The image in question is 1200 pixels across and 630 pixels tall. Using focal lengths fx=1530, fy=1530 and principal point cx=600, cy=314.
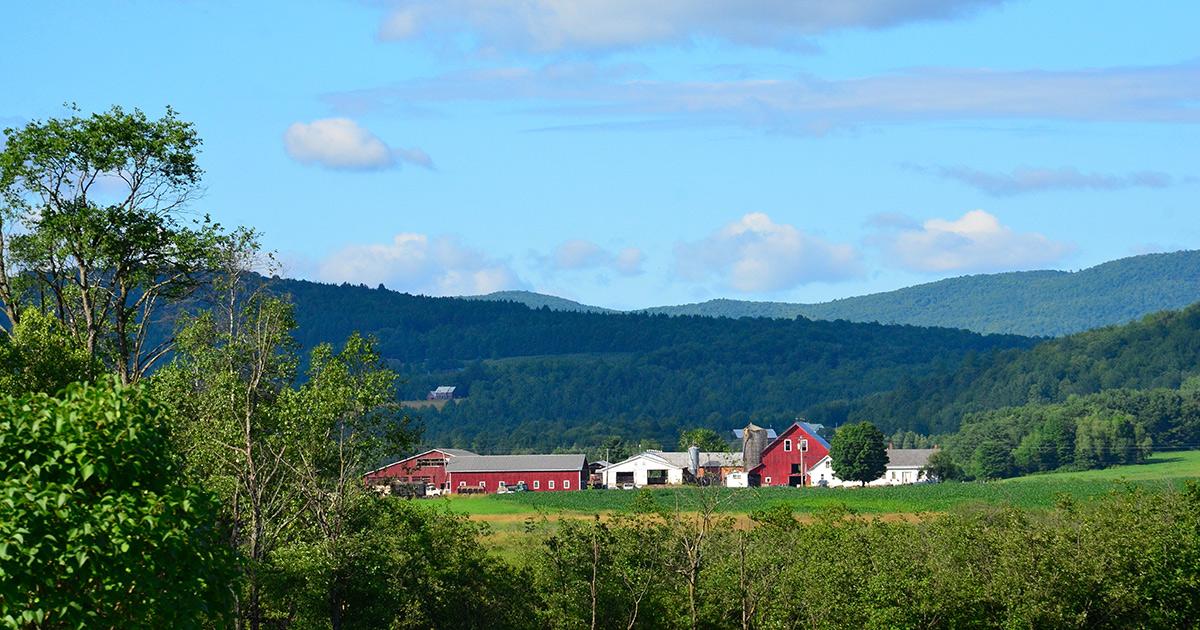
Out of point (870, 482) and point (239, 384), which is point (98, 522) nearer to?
point (239, 384)

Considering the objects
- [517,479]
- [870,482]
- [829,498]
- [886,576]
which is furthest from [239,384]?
[870,482]

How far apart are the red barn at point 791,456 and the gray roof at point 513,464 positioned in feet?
74.7

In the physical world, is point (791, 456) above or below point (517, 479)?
above

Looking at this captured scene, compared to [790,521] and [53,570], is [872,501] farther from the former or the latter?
[53,570]

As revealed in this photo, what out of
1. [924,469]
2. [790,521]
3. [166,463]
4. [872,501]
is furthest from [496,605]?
[924,469]

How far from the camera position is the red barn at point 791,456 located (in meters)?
181

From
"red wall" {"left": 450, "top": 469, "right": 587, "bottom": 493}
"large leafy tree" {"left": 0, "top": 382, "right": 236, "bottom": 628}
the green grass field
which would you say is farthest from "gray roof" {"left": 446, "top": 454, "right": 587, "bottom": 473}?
"large leafy tree" {"left": 0, "top": 382, "right": 236, "bottom": 628}

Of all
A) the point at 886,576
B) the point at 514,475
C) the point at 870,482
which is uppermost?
the point at 514,475

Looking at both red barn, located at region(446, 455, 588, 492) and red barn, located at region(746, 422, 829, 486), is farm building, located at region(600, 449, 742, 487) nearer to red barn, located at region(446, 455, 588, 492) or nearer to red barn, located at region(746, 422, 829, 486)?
red barn, located at region(746, 422, 829, 486)

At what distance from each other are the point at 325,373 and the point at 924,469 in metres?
154

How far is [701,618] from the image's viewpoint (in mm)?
54969

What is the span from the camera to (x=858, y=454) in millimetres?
167625

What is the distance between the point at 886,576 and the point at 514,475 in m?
123

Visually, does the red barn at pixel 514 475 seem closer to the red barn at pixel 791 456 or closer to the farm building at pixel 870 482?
the red barn at pixel 791 456
